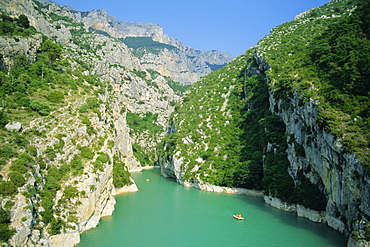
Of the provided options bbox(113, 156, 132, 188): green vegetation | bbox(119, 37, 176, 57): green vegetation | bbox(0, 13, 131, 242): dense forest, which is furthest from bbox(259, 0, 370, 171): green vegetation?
bbox(119, 37, 176, 57): green vegetation

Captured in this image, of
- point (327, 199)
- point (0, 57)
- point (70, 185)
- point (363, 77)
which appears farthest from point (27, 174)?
point (363, 77)

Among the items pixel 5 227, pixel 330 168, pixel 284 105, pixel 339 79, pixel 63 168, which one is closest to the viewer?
Answer: pixel 5 227

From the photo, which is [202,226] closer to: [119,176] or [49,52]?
[119,176]

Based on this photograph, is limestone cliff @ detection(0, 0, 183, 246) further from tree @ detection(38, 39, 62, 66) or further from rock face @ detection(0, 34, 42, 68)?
tree @ detection(38, 39, 62, 66)

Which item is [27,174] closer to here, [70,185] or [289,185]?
[70,185]

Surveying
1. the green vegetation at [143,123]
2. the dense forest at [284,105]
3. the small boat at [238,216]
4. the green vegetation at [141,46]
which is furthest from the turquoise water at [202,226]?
the green vegetation at [141,46]

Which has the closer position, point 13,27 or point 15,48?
point 15,48

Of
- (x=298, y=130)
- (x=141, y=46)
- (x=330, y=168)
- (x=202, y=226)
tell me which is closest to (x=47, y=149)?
(x=202, y=226)

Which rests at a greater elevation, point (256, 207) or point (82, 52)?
point (82, 52)
